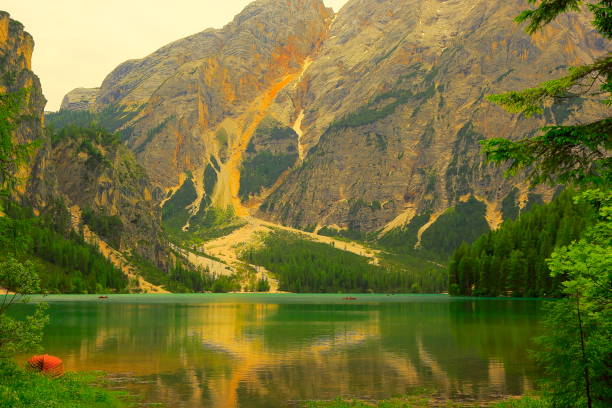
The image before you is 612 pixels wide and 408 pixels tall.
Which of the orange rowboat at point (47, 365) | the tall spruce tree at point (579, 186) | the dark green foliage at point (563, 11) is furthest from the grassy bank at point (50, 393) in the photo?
the dark green foliage at point (563, 11)

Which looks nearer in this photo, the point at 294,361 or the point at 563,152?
the point at 563,152

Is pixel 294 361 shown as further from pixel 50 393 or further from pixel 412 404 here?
pixel 50 393

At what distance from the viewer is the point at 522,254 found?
170500 millimetres

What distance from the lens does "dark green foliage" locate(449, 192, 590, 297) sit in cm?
15775

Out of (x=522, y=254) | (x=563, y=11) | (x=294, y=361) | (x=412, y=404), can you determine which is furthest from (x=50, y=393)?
(x=522, y=254)

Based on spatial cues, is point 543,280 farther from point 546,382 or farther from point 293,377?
point 546,382

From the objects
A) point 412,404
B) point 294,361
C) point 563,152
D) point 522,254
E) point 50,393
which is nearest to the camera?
point 563,152

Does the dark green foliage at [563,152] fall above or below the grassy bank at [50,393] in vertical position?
above

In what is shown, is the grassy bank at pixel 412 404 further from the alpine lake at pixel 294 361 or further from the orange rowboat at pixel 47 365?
the orange rowboat at pixel 47 365

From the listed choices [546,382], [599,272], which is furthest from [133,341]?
[599,272]

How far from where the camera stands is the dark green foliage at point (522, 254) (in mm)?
157750

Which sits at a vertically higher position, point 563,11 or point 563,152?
point 563,11

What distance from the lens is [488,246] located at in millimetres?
195500

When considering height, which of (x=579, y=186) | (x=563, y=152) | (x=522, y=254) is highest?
(x=522, y=254)
